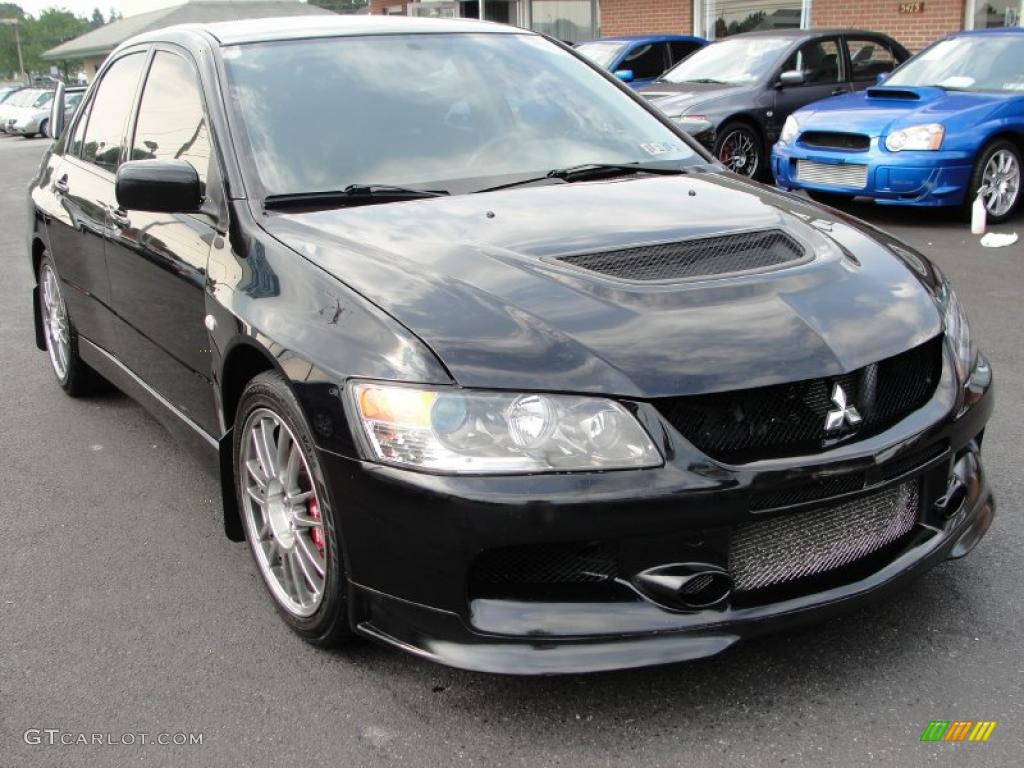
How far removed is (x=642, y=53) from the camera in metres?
15.2

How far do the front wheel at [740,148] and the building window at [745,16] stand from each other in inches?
277

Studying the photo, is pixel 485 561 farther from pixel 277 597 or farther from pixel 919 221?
pixel 919 221

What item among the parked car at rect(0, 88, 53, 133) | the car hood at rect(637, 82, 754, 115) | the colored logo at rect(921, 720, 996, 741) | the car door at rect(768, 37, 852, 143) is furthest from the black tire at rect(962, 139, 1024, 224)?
the parked car at rect(0, 88, 53, 133)

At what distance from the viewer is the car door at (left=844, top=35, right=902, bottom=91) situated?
1231cm

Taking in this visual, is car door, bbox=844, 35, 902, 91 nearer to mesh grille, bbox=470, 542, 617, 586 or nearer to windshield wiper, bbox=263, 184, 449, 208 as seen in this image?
windshield wiper, bbox=263, 184, 449, 208

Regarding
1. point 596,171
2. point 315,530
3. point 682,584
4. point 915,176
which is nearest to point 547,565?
point 682,584

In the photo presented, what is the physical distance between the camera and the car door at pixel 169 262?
3488 mm

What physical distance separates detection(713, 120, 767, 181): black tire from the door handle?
7.84 metres

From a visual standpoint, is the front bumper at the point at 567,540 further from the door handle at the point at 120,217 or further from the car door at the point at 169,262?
the door handle at the point at 120,217

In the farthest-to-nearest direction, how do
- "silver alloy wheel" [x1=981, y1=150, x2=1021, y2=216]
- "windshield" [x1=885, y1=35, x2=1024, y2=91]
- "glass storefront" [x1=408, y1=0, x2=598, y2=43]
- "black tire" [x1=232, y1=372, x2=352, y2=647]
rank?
"glass storefront" [x1=408, y1=0, x2=598, y2=43] → "windshield" [x1=885, y1=35, x2=1024, y2=91] → "silver alloy wheel" [x1=981, y1=150, x2=1021, y2=216] → "black tire" [x1=232, y1=372, x2=352, y2=647]

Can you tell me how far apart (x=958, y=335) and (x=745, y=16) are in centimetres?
1725

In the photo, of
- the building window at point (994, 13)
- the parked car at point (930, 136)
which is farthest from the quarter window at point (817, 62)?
the building window at point (994, 13)

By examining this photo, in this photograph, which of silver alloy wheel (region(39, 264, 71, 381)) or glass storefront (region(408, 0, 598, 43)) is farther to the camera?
glass storefront (region(408, 0, 598, 43))

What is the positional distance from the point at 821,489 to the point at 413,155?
5.84 feet
